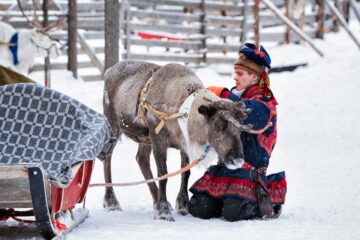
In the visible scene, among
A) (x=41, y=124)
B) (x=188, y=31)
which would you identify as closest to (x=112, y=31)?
(x=41, y=124)

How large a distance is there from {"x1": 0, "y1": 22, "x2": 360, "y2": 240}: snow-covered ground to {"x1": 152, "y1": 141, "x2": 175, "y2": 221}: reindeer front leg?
0.11 m

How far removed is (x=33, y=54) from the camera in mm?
14523

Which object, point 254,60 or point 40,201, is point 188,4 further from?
→ point 40,201

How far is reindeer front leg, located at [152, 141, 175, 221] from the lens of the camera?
592 centimetres

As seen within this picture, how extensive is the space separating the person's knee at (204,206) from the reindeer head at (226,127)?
51 cm

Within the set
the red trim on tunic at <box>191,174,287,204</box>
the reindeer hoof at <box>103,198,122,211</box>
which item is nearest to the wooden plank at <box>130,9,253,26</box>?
the reindeer hoof at <box>103,198,122,211</box>

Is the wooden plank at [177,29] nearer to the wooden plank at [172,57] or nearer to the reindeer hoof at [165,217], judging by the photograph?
the wooden plank at [172,57]

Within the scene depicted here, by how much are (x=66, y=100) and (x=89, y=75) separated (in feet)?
34.8

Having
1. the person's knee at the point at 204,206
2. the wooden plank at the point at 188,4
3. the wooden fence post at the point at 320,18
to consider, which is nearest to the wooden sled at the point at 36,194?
the person's knee at the point at 204,206

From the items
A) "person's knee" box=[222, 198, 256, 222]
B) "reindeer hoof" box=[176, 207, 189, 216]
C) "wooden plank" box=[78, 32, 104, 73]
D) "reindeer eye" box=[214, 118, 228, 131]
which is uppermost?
"reindeer eye" box=[214, 118, 228, 131]

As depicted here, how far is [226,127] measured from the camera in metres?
5.57

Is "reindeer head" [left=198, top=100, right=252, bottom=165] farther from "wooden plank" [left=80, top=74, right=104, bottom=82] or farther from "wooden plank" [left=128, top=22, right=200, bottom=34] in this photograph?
"wooden plank" [left=128, top=22, right=200, bottom=34]

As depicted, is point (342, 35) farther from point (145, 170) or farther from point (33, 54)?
point (145, 170)

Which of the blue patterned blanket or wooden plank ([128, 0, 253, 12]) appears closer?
the blue patterned blanket
